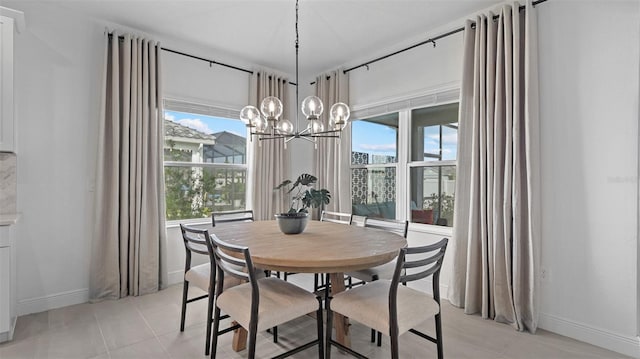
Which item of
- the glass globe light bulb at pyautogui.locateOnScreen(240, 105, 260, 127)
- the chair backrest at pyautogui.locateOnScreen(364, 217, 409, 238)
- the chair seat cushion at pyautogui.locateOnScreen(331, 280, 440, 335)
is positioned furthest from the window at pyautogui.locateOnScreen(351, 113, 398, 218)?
the chair seat cushion at pyautogui.locateOnScreen(331, 280, 440, 335)

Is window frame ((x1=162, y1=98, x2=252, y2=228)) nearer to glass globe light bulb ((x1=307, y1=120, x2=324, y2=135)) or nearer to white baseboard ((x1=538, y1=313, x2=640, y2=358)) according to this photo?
glass globe light bulb ((x1=307, y1=120, x2=324, y2=135))

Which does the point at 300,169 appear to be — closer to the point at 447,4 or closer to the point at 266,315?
the point at 447,4

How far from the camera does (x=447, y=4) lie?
2.88 meters

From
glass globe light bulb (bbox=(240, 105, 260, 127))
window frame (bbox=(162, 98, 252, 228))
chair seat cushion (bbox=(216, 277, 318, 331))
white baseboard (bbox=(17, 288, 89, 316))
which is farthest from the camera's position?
window frame (bbox=(162, 98, 252, 228))

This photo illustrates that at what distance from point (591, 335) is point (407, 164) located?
212cm

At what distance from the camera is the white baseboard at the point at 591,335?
2248 millimetres

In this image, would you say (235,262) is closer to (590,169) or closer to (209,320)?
(209,320)

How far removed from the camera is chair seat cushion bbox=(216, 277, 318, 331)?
181 centimetres

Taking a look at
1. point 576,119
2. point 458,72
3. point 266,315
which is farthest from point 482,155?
point 266,315

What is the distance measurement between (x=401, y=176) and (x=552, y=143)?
5.01 ft

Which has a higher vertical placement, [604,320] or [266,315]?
[266,315]

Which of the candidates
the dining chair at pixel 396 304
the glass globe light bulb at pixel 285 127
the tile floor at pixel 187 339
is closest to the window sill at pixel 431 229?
the tile floor at pixel 187 339

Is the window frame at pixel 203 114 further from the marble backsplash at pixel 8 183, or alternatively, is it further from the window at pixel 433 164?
the window at pixel 433 164

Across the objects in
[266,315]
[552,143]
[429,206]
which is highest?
[552,143]
